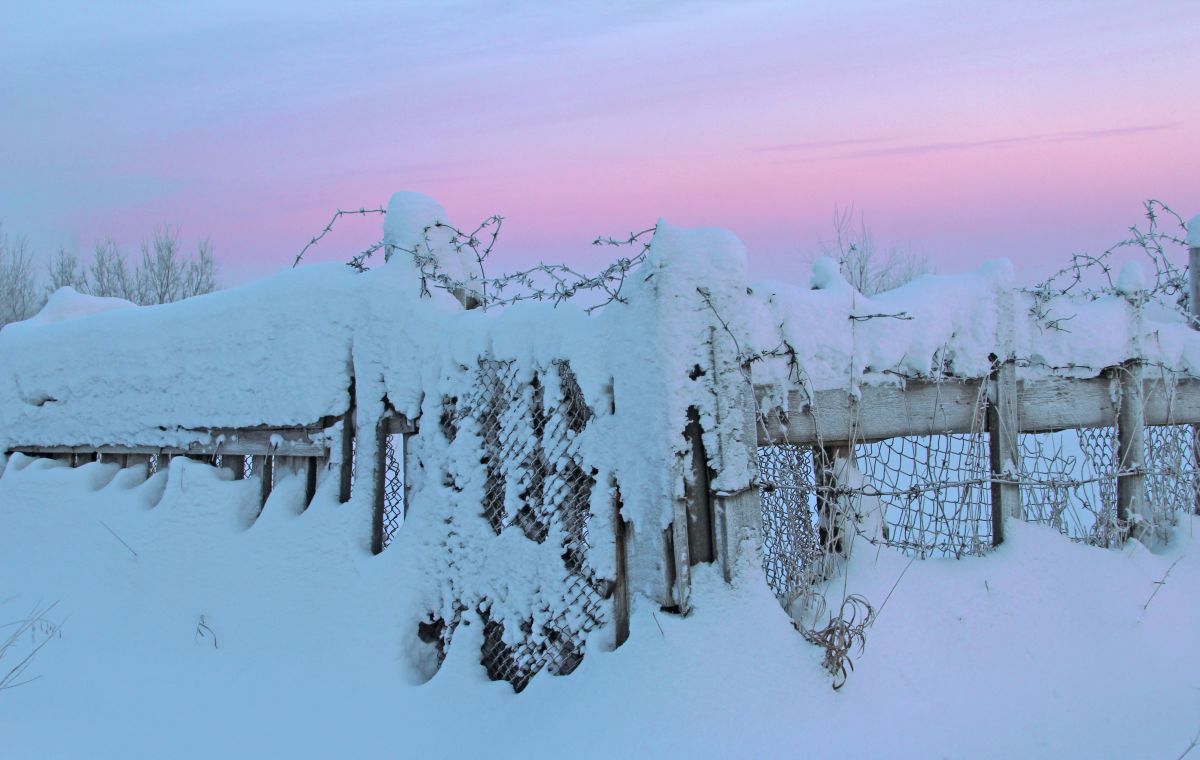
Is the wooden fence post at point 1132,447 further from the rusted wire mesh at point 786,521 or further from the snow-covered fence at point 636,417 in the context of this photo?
the rusted wire mesh at point 786,521

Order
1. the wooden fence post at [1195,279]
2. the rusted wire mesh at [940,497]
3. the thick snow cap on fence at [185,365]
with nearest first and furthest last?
the rusted wire mesh at [940,497] < the thick snow cap on fence at [185,365] < the wooden fence post at [1195,279]

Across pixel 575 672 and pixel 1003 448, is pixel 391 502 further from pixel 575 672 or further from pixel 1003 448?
pixel 1003 448

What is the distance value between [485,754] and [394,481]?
1.82 metres

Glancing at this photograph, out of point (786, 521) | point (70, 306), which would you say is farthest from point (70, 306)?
point (786, 521)

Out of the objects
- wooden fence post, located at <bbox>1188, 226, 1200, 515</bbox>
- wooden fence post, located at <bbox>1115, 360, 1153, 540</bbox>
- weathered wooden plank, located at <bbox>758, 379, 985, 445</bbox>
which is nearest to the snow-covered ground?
wooden fence post, located at <bbox>1115, 360, 1153, 540</bbox>

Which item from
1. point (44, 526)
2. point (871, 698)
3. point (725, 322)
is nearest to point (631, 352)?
point (725, 322)

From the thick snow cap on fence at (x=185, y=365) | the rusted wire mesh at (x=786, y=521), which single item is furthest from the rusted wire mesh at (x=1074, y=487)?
the thick snow cap on fence at (x=185, y=365)

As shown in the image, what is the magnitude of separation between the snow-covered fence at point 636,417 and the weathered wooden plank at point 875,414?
0.01m

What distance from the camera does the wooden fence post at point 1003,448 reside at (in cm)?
454

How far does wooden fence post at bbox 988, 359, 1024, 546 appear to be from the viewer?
14.9ft

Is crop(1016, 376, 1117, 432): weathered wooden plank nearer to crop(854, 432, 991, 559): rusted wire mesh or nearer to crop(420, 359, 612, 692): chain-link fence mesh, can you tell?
crop(854, 432, 991, 559): rusted wire mesh

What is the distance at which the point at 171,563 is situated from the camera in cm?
530

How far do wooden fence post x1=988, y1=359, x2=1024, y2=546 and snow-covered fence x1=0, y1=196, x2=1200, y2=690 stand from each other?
0.04 ft

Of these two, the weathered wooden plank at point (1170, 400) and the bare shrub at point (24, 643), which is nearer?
the bare shrub at point (24, 643)
